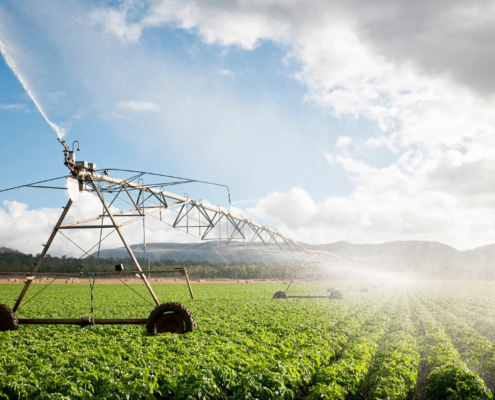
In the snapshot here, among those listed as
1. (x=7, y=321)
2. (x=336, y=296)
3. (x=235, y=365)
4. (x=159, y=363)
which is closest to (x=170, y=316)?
(x=159, y=363)

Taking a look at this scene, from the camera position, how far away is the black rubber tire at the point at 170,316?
13305mm

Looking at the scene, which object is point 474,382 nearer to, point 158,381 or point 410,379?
point 410,379

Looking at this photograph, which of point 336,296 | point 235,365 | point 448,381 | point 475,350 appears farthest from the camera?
point 336,296

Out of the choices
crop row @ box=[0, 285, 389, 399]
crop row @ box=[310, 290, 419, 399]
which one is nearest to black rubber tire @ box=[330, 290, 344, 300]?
crop row @ box=[0, 285, 389, 399]

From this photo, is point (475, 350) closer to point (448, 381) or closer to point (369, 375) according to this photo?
point (369, 375)

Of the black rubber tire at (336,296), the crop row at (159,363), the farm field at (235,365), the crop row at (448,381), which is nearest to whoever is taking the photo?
the crop row at (159,363)

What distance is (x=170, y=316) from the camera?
13.6 meters

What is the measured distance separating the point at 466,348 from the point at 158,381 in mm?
11589

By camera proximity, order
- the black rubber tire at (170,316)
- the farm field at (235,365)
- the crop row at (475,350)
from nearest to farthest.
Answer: the farm field at (235,365), the crop row at (475,350), the black rubber tire at (170,316)

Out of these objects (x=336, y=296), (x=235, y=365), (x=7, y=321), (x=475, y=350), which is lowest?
(x=336, y=296)

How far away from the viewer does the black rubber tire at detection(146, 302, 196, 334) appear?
13305mm

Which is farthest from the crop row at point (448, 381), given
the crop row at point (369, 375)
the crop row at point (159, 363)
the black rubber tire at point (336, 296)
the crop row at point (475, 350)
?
the black rubber tire at point (336, 296)

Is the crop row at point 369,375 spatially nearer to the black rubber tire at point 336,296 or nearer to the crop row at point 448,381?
the crop row at point 448,381

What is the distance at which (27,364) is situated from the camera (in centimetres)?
911
